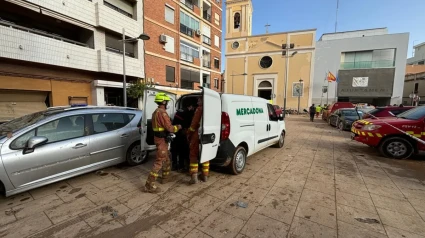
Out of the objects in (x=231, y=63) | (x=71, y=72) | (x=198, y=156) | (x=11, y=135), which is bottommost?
(x=198, y=156)

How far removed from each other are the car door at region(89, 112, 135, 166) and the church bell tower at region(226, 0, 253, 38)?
36.7 meters

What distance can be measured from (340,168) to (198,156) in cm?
396

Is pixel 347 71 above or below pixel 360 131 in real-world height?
above

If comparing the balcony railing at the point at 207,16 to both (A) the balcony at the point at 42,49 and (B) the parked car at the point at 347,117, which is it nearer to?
(A) the balcony at the point at 42,49

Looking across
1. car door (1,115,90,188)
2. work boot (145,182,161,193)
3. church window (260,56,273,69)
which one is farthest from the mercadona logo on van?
church window (260,56,273,69)

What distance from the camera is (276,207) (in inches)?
121

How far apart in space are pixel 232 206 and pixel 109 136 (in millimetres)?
3236

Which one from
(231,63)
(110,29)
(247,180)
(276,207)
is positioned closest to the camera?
(276,207)

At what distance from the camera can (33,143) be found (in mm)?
3031

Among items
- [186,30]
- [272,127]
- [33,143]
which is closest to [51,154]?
[33,143]

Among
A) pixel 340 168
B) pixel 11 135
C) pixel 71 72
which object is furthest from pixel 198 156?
pixel 71 72

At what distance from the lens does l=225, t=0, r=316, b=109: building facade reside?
1237 inches

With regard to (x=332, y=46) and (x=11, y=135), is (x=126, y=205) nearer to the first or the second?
(x=11, y=135)

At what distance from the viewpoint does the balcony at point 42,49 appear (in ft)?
26.5
